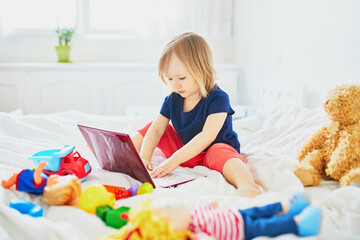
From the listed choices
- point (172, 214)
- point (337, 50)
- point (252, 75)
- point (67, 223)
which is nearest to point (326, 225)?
point (172, 214)

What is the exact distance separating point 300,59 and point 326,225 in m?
1.39

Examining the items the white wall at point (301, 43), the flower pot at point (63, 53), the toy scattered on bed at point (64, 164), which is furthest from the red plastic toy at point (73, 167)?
the flower pot at point (63, 53)

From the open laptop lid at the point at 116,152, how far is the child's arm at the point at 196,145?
0.36 ft

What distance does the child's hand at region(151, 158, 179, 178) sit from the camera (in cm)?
113

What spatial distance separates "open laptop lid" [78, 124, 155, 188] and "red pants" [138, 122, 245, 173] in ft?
0.81

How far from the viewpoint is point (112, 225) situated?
29.7 inches

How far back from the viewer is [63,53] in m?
2.68

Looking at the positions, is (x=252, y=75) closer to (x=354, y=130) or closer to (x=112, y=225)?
(x=354, y=130)

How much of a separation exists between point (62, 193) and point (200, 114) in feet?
2.09

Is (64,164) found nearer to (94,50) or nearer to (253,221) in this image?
(253,221)

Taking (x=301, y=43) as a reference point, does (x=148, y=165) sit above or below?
below

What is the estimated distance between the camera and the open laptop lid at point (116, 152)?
96 cm

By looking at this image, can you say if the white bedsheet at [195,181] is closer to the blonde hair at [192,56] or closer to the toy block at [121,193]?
the toy block at [121,193]

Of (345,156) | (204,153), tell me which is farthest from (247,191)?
(204,153)
